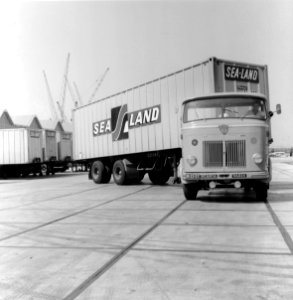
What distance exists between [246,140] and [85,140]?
1058 centimetres

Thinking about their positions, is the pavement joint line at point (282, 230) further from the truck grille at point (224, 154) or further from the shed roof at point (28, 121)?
the shed roof at point (28, 121)

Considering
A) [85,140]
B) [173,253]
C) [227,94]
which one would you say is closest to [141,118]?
[85,140]

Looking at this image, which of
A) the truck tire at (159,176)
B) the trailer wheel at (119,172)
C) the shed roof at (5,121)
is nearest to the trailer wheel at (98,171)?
the trailer wheel at (119,172)

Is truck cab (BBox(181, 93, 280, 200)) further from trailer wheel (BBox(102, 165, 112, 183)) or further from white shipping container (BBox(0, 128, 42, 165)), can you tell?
white shipping container (BBox(0, 128, 42, 165))

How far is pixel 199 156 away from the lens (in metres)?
9.33

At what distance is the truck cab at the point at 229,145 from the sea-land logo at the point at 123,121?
453 cm

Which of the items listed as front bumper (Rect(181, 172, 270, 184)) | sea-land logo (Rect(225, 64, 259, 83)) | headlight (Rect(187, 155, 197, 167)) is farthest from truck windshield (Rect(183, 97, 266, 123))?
sea-land logo (Rect(225, 64, 259, 83))

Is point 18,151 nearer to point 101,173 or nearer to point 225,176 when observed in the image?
point 101,173

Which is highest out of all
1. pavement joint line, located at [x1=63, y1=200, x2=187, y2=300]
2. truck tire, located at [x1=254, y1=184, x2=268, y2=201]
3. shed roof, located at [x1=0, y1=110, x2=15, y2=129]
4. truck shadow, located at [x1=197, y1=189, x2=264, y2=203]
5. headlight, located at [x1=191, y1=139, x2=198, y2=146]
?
shed roof, located at [x1=0, y1=110, x2=15, y2=129]

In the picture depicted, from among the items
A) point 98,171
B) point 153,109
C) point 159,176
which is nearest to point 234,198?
point 153,109

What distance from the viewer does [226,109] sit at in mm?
9672

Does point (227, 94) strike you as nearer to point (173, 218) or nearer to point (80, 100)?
point (173, 218)

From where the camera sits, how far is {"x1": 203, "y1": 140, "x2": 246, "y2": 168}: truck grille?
909 cm

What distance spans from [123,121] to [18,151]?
16414 millimetres
